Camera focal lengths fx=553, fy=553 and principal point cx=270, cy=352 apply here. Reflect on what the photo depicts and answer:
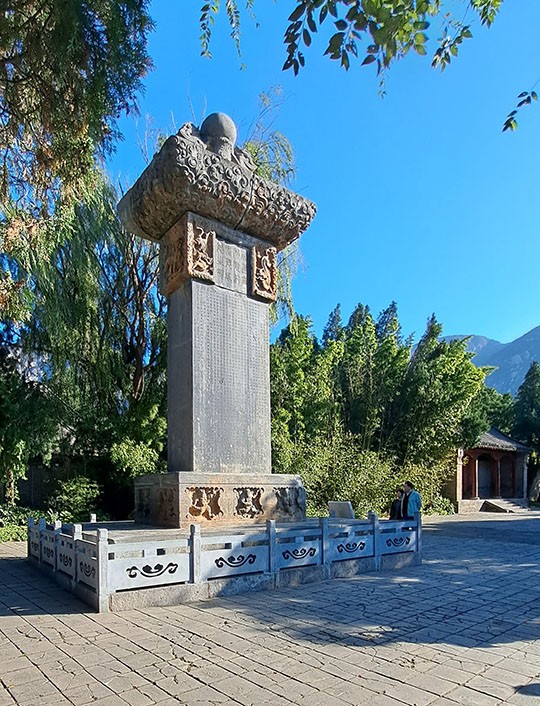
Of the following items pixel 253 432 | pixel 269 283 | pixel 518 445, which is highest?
pixel 269 283

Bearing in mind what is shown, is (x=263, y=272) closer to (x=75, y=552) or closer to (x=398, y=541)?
(x=398, y=541)

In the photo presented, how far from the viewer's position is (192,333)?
21.6 ft

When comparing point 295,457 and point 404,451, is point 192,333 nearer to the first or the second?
point 295,457

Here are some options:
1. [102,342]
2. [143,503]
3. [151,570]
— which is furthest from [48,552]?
[102,342]

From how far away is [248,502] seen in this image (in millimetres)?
6570

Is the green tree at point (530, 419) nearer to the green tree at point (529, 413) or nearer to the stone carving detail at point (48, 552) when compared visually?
the green tree at point (529, 413)

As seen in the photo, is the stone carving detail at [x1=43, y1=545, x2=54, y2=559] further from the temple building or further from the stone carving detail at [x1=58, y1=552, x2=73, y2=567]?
the temple building

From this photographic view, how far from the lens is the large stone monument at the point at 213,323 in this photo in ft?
21.0

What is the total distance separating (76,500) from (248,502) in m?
5.45

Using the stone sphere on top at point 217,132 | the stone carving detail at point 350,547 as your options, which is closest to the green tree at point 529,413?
the stone carving detail at point 350,547

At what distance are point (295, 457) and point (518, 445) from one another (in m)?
15.1

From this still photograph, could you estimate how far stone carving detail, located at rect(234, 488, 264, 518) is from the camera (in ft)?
21.2

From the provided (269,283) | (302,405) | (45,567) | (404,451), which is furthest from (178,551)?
(404,451)

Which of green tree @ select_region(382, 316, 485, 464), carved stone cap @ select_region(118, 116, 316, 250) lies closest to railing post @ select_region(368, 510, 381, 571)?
carved stone cap @ select_region(118, 116, 316, 250)
